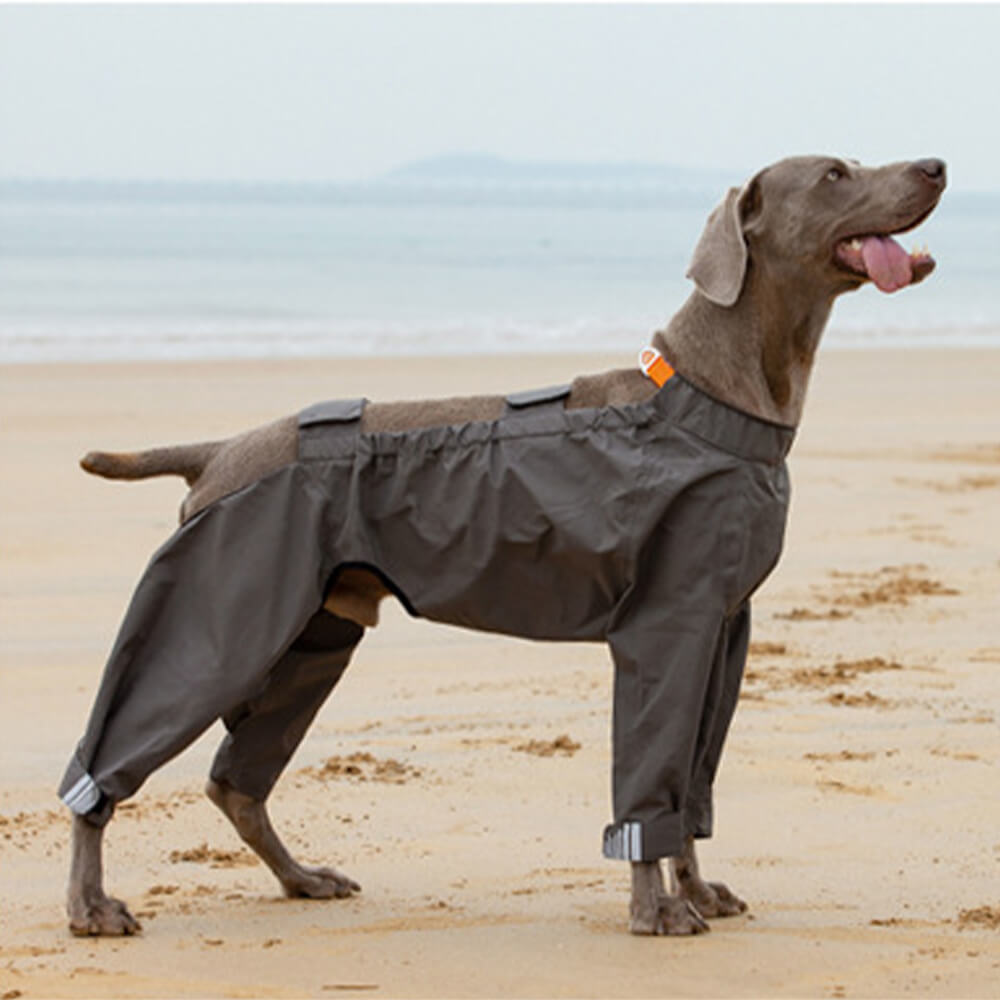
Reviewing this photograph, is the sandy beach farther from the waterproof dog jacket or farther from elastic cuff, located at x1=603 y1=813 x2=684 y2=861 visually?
the waterproof dog jacket

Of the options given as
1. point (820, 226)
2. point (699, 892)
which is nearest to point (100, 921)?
point (699, 892)

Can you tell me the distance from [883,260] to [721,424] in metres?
0.48

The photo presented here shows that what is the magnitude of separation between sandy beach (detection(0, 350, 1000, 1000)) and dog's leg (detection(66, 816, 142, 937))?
0.04 metres

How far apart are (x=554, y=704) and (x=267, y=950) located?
7.48 ft

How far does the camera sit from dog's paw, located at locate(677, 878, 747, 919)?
4.30 m

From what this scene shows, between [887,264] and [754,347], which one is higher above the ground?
[887,264]

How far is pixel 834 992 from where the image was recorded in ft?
12.1

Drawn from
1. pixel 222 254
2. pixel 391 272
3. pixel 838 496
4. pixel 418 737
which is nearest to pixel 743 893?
pixel 418 737

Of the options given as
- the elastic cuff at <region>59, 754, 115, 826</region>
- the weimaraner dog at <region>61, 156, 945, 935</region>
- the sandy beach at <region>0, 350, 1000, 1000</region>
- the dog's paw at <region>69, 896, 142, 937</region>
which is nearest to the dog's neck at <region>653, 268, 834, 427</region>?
the weimaraner dog at <region>61, 156, 945, 935</region>

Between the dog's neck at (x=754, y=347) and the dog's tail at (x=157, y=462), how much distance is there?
42.1 inches

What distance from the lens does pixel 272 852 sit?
4508 millimetres

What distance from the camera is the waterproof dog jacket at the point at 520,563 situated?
13.1 feet

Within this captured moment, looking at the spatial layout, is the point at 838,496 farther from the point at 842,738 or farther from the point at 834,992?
the point at 834,992

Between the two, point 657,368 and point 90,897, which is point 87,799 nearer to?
point 90,897
